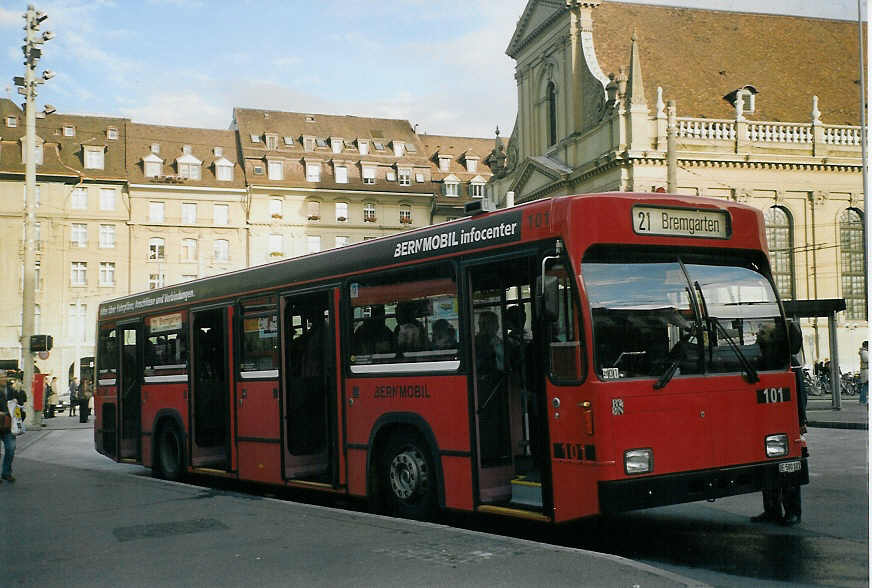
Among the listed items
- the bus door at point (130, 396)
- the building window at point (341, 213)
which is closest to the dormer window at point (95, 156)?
the building window at point (341, 213)

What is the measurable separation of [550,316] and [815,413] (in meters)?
19.9

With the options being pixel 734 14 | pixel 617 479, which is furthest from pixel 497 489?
pixel 734 14

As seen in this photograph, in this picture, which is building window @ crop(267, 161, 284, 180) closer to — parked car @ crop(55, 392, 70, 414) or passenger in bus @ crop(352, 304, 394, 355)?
parked car @ crop(55, 392, 70, 414)

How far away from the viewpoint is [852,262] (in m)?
36.1

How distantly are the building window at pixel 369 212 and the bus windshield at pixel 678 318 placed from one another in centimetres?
6543

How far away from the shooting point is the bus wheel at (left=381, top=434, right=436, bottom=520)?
31.6 ft

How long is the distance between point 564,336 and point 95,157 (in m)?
44.1

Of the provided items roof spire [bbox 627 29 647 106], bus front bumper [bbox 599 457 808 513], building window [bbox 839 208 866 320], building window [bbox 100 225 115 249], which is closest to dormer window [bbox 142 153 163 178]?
building window [bbox 100 225 115 249]

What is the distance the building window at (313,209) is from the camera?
236 ft

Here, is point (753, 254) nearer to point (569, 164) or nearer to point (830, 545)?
point (830, 545)

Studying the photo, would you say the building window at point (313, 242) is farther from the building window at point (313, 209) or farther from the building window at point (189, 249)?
the building window at point (189, 249)

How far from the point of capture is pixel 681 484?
25.5 feet

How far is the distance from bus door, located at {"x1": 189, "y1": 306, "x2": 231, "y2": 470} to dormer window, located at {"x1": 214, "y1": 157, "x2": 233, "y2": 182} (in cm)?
5652

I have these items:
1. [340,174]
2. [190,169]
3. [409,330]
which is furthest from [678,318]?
[340,174]
